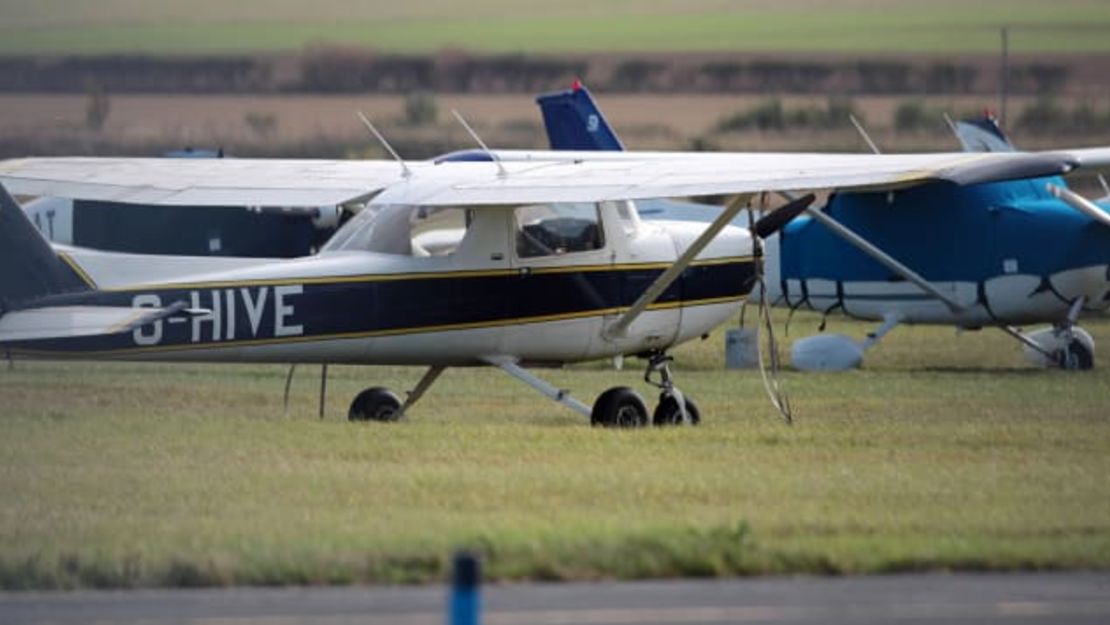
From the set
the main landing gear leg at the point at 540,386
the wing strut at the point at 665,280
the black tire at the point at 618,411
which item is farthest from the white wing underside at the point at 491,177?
the black tire at the point at 618,411

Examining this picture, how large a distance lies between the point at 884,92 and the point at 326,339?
→ 119ft

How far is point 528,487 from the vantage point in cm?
1248

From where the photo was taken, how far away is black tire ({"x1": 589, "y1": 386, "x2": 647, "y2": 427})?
16.1m

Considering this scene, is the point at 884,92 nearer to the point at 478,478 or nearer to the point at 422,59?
the point at 422,59

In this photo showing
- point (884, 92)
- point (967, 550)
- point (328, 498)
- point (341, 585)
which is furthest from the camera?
point (884, 92)

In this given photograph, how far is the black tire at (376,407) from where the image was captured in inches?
655

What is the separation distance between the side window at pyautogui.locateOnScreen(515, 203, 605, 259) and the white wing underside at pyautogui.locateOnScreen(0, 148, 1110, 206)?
24cm

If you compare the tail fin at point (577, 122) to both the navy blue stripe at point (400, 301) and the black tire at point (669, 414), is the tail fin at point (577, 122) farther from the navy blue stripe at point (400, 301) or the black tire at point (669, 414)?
the black tire at point (669, 414)

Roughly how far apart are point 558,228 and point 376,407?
1.72 meters

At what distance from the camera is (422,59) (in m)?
44.2

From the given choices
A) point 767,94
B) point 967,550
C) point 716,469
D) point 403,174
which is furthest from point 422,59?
point 967,550

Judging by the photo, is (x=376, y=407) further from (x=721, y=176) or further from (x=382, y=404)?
(x=721, y=176)

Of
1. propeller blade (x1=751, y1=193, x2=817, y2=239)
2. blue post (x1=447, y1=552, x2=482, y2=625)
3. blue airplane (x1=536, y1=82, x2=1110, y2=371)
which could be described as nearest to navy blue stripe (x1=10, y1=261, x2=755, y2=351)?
propeller blade (x1=751, y1=193, x2=817, y2=239)

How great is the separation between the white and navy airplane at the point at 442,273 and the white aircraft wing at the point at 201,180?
0.09 feet
